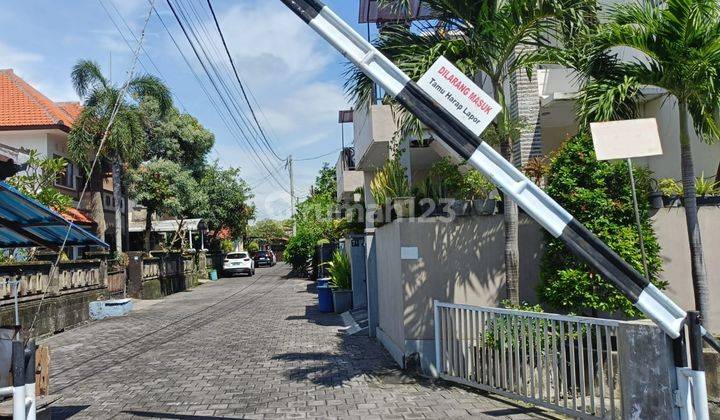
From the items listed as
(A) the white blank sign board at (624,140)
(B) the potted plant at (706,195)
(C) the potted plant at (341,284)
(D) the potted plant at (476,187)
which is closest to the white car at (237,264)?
(C) the potted plant at (341,284)

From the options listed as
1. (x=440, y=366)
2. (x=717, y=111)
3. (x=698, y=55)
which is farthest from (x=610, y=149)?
(x=440, y=366)

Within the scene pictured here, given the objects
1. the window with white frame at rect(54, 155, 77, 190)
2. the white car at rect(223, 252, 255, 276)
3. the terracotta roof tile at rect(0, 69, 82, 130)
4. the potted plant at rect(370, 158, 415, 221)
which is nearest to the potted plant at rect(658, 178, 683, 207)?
the potted plant at rect(370, 158, 415, 221)

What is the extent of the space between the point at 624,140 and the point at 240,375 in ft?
19.4

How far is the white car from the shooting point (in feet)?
118

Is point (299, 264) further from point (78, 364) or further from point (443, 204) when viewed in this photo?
point (443, 204)

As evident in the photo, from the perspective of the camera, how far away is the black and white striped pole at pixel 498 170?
3740 millimetres

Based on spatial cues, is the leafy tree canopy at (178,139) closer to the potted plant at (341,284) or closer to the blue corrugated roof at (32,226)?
the potted plant at (341,284)

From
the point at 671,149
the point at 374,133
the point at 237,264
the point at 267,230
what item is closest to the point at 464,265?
the point at 671,149

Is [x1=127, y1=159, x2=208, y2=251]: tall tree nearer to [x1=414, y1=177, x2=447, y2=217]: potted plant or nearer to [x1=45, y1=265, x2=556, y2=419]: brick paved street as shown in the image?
[x1=45, y1=265, x2=556, y2=419]: brick paved street

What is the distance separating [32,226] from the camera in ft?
21.0

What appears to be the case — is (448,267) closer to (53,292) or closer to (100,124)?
(53,292)

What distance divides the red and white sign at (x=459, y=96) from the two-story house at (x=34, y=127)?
1975 centimetres

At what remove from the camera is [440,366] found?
24.3 ft

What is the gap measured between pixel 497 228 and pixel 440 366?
197 cm
